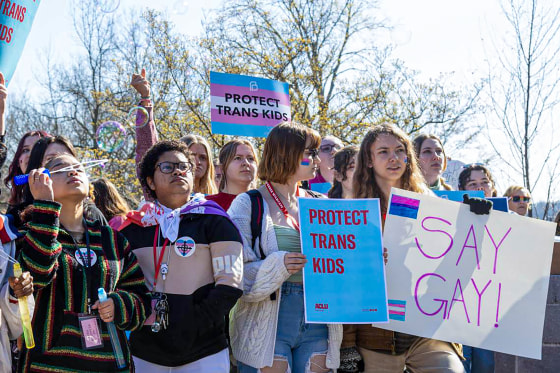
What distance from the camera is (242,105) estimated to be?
6.05 meters

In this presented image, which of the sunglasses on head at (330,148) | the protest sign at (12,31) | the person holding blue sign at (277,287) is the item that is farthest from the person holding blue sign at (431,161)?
the protest sign at (12,31)

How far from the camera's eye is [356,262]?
3.36 m

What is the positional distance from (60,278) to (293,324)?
1235 mm

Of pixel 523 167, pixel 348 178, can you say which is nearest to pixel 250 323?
pixel 348 178

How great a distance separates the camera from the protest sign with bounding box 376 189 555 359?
3.44m

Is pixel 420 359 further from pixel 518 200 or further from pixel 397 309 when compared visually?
pixel 518 200

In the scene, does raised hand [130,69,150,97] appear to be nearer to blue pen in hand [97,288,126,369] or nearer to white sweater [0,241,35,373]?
white sweater [0,241,35,373]

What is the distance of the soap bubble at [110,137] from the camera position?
4.72m

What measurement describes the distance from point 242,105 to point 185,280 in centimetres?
319

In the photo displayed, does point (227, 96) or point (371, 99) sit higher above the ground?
point (371, 99)

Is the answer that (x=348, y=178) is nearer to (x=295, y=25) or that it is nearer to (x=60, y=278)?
(x=60, y=278)

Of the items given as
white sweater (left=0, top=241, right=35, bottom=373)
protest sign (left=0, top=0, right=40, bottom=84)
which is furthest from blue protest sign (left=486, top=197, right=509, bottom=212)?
protest sign (left=0, top=0, right=40, bottom=84)

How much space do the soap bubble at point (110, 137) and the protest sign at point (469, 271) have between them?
2356mm

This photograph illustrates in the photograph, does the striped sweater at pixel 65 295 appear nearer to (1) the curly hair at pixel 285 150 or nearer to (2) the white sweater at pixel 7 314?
(2) the white sweater at pixel 7 314
